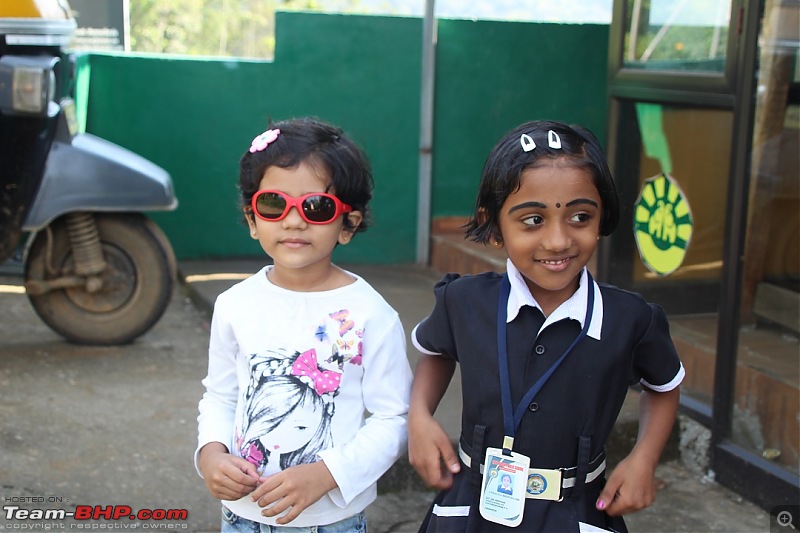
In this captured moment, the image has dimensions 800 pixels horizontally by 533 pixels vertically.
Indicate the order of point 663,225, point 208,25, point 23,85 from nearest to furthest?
1. point 663,225
2. point 23,85
3. point 208,25

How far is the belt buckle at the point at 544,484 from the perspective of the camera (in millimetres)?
1992

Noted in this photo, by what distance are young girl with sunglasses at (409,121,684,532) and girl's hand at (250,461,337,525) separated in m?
0.21

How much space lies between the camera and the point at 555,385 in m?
1.99

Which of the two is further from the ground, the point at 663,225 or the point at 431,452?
the point at 663,225

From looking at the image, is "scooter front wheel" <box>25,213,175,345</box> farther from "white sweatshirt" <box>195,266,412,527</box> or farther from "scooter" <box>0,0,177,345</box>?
"white sweatshirt" <box>195,266,412,527</box>

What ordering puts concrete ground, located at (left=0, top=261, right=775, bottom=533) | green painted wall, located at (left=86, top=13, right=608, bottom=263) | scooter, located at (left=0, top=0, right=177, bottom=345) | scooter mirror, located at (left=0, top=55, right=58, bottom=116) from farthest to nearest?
green painted wall, located at (left=86, top=13, right=608, bottom=263)
scooter, located at (left=0, top=0, right=177, bottom=345)
scooter mirror, located at (left=0, top=55, right=58, bottom=116)
concrete ground, located at (left=0, top=261, right=775, bottom=533)

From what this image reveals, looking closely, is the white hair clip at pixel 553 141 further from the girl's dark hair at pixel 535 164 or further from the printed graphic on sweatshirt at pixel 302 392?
the printed graphic on sweatshirt at pixel 302 392

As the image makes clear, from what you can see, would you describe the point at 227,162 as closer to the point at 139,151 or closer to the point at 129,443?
the point at 139,151

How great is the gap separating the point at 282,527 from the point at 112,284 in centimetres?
300

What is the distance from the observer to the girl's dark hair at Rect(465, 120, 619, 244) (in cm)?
200

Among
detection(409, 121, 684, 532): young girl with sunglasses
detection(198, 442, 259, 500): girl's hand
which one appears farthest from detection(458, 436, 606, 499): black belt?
detection(198, 442, 259, 500): girl's hand

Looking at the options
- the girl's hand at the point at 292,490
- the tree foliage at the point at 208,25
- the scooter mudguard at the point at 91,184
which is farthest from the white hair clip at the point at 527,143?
the tree foliage at the point at 208,25

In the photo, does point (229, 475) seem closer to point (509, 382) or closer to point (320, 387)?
point (320, 387)

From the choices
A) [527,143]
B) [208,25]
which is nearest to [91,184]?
[527,143]
